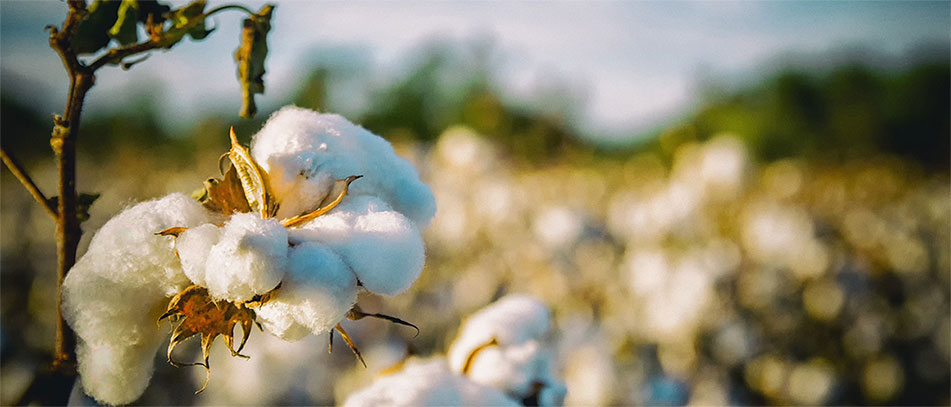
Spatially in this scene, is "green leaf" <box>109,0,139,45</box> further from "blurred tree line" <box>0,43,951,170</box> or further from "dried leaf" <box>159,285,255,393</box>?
"blurred tree line" <box>0,43,951,170</box>

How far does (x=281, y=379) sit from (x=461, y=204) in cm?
211

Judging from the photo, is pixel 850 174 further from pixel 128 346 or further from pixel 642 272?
pixel 128 346

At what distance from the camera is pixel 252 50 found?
503 mm

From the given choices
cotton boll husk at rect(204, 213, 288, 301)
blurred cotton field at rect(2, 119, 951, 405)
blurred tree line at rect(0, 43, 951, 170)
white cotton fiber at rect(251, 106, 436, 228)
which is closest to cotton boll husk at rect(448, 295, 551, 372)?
white cotton fiber at rect(251, 106, 436, 228)

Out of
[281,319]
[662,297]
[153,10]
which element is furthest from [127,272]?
[662,297]

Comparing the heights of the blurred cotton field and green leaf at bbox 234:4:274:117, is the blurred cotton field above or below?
below

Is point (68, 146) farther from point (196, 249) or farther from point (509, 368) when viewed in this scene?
point (509, 368)

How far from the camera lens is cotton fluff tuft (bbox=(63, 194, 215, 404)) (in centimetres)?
41

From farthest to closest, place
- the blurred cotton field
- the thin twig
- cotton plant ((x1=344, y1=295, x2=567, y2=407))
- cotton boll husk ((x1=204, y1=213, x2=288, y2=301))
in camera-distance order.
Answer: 1. the blurred cotton field
2. cotton plant ((x1=344, y1=295, x2=567, y2=407))
3. the thin twig
4. cotton boll husk ((x1=204, y1=213, x2=288, y2=301))

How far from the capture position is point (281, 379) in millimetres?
1552

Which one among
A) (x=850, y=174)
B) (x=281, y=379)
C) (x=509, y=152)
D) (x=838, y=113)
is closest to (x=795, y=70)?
(x=838, y=113)

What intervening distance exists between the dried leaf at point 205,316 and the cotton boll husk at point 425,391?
180 mm

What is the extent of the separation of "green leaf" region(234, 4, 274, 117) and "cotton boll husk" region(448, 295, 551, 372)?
0.38 metres

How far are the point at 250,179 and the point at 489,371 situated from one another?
0.37m
